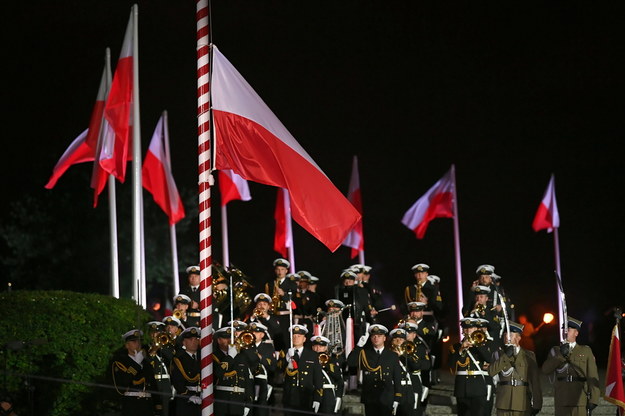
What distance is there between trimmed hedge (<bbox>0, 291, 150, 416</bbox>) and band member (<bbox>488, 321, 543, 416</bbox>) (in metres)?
6.08

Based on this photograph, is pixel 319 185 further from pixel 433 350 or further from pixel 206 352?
pixel 433 350

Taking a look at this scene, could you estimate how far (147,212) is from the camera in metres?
37.7

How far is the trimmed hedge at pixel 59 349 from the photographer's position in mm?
17125

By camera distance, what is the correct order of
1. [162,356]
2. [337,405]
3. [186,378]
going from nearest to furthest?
[186,378]
[337,405]
[162,356]

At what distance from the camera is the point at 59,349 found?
1744 centimetres

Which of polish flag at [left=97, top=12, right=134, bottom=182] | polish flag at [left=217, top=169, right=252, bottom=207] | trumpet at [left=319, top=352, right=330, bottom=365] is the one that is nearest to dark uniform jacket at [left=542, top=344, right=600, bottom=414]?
trumpet at [left=319, top=352, right=330, bottom=365]

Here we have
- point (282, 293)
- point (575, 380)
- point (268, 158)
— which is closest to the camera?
point (268, 158)

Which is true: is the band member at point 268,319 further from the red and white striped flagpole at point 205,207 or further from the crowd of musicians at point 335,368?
the red and white striped flagpole at point 205,207

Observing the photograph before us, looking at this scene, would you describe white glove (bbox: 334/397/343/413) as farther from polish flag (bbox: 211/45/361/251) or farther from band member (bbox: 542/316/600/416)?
polish flag (bbox: 211/45/361/251)

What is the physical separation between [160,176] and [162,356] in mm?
7262

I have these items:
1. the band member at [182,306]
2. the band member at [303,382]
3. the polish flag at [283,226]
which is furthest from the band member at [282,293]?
the polish flag at [283,226]

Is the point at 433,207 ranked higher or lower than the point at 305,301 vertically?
higher

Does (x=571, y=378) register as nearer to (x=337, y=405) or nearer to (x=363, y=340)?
(x=337, y=405)

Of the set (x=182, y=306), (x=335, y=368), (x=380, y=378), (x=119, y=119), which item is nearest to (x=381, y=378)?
(x=380, y=378)
